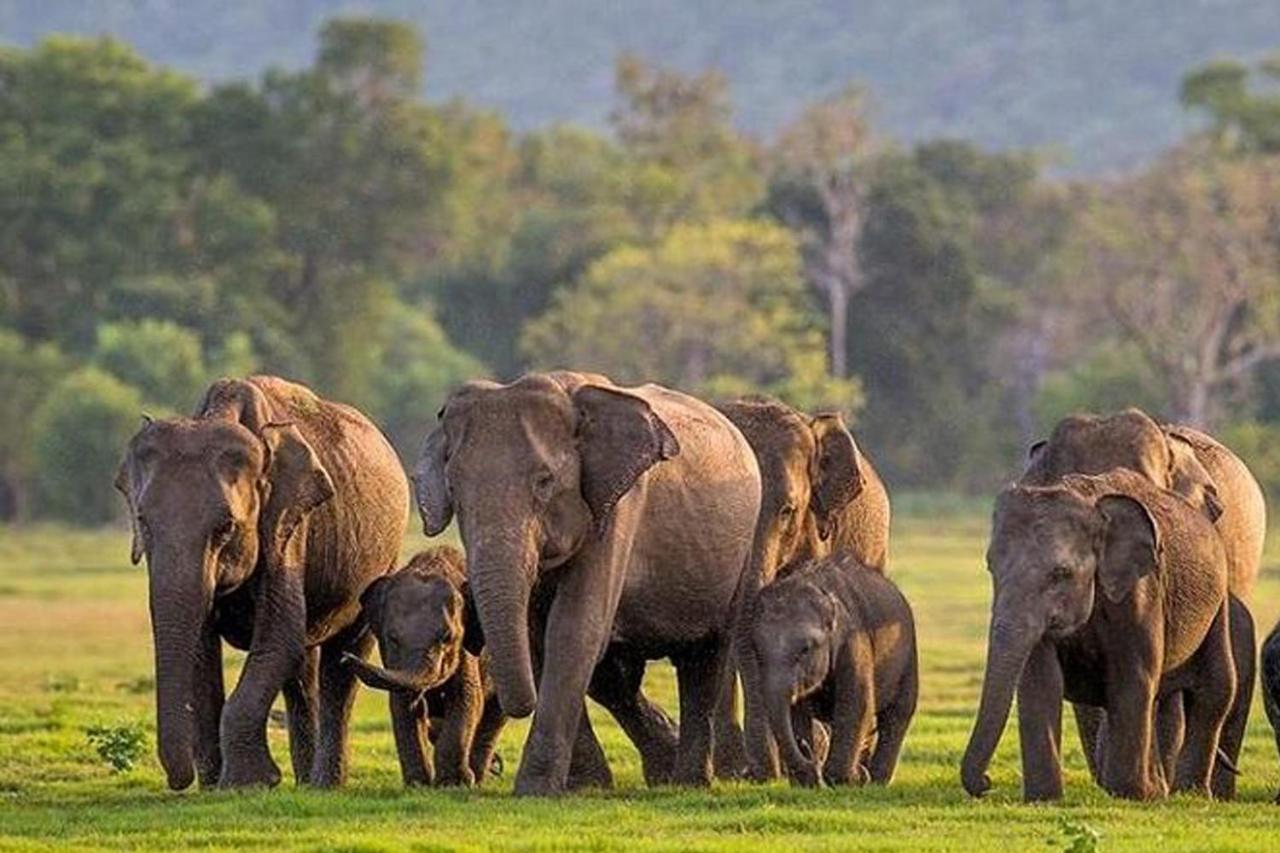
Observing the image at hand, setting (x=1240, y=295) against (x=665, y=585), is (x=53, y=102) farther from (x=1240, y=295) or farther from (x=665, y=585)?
(x=665, y=585)

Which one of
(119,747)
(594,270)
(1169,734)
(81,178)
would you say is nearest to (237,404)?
(119,747)

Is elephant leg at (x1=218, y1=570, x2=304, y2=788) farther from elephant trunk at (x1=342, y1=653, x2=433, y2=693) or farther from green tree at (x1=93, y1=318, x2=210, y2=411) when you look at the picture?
green tree at (x1=93, y1=318, x2=210, y2=411)

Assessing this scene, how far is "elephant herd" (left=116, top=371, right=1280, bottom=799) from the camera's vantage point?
54.3 feet

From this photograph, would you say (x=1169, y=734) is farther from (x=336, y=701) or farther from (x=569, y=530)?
(x=336, y=701)

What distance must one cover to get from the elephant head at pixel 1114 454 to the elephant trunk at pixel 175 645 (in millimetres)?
4654

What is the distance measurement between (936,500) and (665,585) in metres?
59.0

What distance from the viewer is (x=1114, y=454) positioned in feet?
61.5

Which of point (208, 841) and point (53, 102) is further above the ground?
point (53, 102)

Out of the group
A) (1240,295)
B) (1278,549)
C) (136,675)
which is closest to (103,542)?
(1278,549)

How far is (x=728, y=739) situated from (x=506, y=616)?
3878 mm

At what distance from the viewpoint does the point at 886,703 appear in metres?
18.9

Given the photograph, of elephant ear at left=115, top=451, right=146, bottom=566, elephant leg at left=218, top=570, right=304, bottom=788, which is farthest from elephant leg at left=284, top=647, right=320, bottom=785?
elephant ear at left=115, top=451, right=146, bottom=566

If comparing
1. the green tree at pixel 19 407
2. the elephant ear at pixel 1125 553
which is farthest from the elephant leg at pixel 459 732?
the green tree at pixel 19 407

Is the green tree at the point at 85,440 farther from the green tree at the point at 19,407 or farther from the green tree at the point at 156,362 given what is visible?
the green tree at the point at 19,407
